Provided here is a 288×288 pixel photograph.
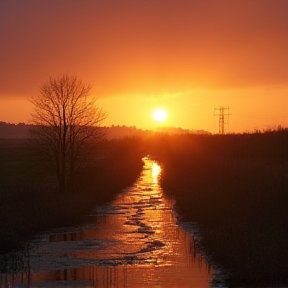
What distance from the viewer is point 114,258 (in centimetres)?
→ 1580

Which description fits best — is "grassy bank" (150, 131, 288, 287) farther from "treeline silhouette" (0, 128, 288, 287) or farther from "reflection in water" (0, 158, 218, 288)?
"reflection in water" (0, 158, 218, 288)

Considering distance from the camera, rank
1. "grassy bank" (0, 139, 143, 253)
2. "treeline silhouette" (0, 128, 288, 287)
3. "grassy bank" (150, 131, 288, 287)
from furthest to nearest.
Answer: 1. "grassy bank" (0, 139, 143, 253)
2. "treeline silhouette" (0, 128, 288, 287)
3. "grassy bank" (150, 131, 288, 287)

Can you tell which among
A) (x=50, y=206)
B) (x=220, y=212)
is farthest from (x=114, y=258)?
(x=50, y=206)

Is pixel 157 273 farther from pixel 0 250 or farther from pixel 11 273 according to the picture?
pixel 0 250

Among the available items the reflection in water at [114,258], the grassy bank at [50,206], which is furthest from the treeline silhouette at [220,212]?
the reflection in water at [114,258]

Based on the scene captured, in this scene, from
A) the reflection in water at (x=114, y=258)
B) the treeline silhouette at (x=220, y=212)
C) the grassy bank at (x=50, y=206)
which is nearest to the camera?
the reflection in water at (x=114, y=258)

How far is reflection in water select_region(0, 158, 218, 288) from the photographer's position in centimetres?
1311

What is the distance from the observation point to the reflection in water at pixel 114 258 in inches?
516

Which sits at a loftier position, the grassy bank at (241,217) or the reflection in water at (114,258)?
the grassy bank at (241,217)

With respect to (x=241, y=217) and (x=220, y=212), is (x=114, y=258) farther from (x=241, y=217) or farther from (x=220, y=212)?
(x=220, y=212)

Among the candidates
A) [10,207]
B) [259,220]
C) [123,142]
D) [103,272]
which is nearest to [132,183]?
[10,207]

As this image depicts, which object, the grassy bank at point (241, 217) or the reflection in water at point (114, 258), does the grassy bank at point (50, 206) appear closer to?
the reflection in water at point (114, 258)

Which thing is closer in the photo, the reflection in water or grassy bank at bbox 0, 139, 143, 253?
the reflection in water

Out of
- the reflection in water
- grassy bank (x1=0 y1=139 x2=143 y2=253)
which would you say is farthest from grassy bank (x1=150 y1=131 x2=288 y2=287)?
grassy bank (x1=0 y1=139 x2=143 y2=253)
